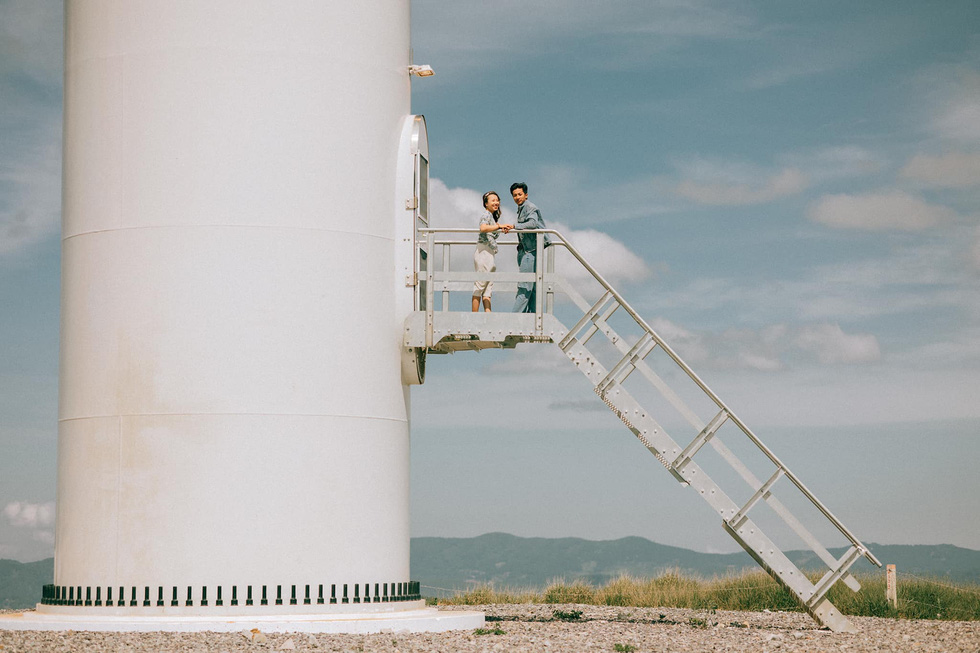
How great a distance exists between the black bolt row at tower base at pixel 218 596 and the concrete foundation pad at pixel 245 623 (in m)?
0.21

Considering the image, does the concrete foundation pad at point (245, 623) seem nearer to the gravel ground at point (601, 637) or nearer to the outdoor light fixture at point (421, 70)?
the gravel ground at point (601, 637)

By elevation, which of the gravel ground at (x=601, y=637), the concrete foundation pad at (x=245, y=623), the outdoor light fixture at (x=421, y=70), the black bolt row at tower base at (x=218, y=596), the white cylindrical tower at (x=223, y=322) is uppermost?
the outdoor light fixture at (x=421, y=70)

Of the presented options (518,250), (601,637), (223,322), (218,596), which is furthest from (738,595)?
(223,322)

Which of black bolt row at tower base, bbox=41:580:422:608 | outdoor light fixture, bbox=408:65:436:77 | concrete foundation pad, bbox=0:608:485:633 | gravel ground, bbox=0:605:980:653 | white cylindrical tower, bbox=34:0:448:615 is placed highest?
outdoor light fixture, bbox=408:65:436:77

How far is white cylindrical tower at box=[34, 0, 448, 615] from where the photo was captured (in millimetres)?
16109

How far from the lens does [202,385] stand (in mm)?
16188

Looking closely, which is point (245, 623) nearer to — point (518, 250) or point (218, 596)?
point (218, 596)

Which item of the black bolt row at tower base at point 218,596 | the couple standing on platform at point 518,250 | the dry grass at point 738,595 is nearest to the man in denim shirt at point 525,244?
the couple standing on platform at point 518,250

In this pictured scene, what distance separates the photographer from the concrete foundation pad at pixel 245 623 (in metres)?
15.5

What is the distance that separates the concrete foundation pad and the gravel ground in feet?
0.85

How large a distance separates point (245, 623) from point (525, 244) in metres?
6.41

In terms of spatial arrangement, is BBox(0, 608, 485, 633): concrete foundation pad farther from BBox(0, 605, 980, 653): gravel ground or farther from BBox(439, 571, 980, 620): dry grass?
BBox(439, 571, 980, 620): dry grass

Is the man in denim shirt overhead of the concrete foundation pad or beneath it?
overhead

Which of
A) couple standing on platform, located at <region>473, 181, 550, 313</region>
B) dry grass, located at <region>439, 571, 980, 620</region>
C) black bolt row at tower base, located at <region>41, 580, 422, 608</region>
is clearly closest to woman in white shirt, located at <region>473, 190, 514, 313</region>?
couple standing on platform, located at <region>473, 181, 550, 313</region>
